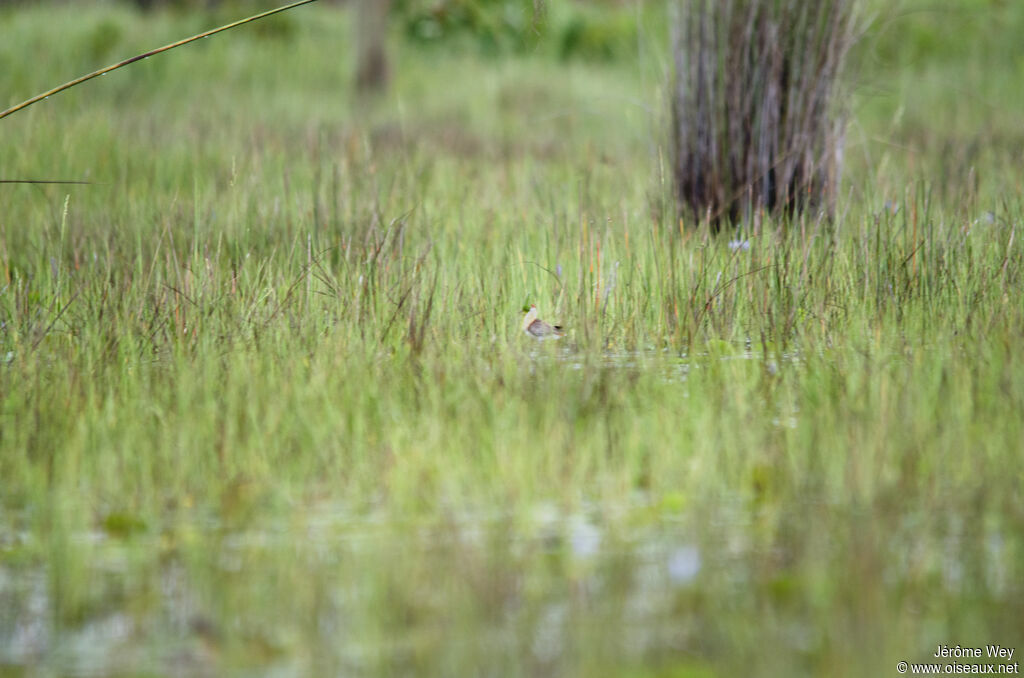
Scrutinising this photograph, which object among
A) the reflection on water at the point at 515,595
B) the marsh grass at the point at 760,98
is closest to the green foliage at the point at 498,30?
the marsh grass at the point at 760,98

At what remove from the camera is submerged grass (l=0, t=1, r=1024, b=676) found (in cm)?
178

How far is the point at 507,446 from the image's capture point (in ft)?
7.61

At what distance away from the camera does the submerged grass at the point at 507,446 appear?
1.78 metres

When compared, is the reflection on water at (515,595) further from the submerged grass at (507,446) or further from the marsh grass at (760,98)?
the marsh grass at (760,98)

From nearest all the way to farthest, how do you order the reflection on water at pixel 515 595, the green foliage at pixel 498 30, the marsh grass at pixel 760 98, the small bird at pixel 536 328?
1. the reflection on water at pixel 515 595
2. the small bird at pixel 536 328
3. the marsh grass at pixel 760 98
4. the green foliage at pixel 498 30

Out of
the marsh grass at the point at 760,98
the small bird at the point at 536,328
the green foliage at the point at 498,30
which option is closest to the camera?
the small bird at the point at 536,328

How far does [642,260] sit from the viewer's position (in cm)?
370

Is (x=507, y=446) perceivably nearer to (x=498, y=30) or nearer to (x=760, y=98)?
(x=760, y=98)

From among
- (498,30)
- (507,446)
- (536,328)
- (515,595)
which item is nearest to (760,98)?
(536,328)

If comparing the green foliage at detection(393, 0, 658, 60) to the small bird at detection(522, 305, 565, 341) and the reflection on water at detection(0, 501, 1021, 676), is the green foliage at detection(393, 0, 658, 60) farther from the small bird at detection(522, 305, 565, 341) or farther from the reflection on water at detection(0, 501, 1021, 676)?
the reflection on water at detection(0, 501, 1021, 676)

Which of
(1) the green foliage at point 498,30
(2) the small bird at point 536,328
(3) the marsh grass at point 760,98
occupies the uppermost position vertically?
(1) the green foliage at point 498,30

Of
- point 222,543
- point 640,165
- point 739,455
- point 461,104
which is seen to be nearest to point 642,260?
point 739,455

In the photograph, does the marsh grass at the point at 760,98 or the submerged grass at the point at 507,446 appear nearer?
the submerged grass at the point at 507,446

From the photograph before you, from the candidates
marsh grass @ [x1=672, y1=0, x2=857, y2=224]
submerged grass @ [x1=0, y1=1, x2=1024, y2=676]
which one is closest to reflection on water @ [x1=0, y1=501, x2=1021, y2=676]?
submerged grass @ [x1=0, y1=1, x2=1024, y2=676]
